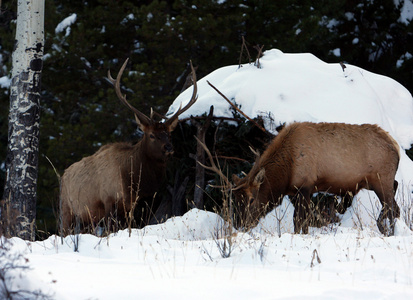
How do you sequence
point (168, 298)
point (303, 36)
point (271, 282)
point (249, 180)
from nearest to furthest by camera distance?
point (168, 298), point (271, 282), point (249, 180), point (303, 36)

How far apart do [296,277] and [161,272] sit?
923 millimetres

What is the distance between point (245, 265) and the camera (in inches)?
168

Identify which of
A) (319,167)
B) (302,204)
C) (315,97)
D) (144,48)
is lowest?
(302,204)

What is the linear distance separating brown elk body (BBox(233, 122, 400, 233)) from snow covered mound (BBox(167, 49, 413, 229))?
0.69 metres

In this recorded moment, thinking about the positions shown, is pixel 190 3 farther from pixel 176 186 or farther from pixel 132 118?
pixel 176 186

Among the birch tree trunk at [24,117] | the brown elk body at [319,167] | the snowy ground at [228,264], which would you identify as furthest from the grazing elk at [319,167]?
the birch tree trunk at [24,117]

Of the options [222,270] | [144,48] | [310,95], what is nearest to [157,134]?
A: [310,95]

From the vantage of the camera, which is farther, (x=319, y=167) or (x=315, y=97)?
(x=315, y=97)

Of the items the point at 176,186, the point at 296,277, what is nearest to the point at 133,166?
the point at 176,186

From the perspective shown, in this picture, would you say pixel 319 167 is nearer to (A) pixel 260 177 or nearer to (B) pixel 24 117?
(A) pixel 260 177

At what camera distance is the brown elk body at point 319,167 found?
23.4ft

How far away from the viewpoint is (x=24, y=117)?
23.1ft

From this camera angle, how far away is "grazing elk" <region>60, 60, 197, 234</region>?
7.92 metres

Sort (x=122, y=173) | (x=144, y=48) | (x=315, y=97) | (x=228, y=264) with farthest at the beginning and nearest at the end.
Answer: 1. (x=144, y=48)
2. (x=315, y=97)
3. (x=122, y=173)
4. (x=228, y=264)
